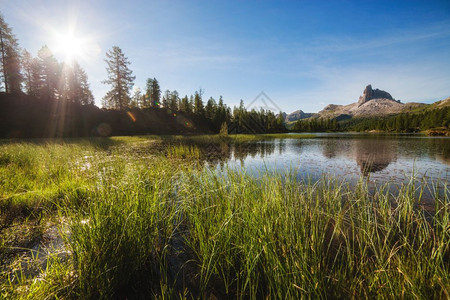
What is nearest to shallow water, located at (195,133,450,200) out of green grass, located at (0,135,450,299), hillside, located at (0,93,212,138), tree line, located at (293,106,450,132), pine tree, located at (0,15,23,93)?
green grass, located at (0,135,450,299)

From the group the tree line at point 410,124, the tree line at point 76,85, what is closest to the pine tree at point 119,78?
the tree line at point 76,85

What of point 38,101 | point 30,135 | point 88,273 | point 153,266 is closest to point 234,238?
point 153,266

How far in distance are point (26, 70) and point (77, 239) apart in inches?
2776

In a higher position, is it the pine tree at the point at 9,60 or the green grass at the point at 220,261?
the pine tree at the point at 9,60

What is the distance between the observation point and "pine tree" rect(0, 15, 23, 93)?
35.0 m

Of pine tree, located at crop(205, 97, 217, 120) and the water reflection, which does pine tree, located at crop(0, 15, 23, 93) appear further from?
the water reflection

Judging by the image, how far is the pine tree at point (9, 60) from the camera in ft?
115

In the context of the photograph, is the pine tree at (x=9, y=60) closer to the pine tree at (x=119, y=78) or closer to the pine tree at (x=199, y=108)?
the pine tree at (x=119, y=78)

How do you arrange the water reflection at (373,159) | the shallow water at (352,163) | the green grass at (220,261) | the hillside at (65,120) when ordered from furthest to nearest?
the hillside at (65,120) < the water reflection at (373,159) < the shallow water at (352,163) < the green grass at (220,261)

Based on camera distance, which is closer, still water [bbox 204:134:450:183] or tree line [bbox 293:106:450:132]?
still water [bbox 204:134:450:183]

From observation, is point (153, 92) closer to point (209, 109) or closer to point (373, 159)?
point (209, 109)

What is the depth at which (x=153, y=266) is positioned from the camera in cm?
290

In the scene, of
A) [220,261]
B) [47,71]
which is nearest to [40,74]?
[47,71]

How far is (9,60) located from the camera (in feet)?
117
